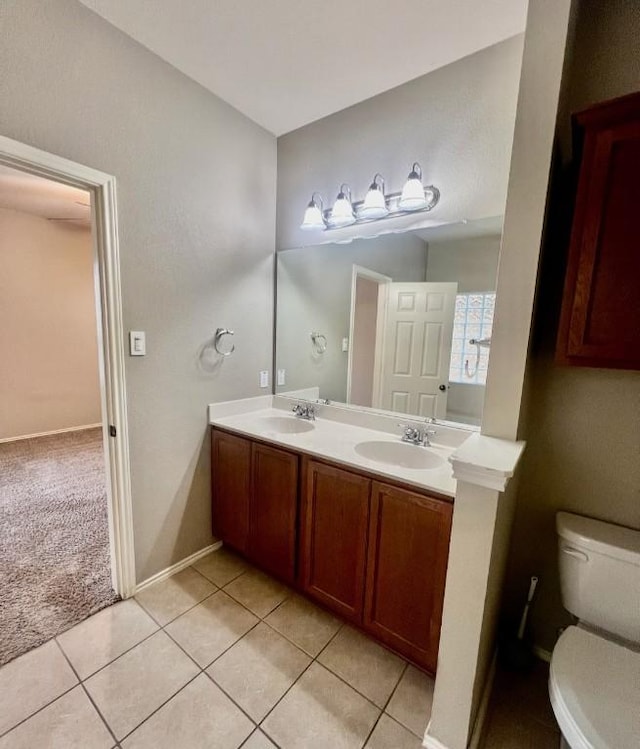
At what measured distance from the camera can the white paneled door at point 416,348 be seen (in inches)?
67.4

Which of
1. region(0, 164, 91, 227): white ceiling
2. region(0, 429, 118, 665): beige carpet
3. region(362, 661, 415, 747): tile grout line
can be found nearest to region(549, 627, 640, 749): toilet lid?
region(362, 661, 415, 747): tile grout line

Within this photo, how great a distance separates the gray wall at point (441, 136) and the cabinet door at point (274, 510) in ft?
4.79

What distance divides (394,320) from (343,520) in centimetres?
109

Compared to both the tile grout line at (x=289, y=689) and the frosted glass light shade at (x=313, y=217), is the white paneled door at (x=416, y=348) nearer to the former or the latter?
the frosted glass light shade at (x=313, y=217)

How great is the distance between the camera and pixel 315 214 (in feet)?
6.52

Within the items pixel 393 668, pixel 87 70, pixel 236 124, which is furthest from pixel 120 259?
pixel 393 668

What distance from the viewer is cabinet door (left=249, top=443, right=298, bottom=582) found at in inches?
65.8

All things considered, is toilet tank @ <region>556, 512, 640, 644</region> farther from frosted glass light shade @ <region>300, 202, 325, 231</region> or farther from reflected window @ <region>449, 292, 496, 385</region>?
frosted glass light shade @ <region>300, 202, 325, 231</region>

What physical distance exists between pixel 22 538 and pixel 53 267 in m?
3.10

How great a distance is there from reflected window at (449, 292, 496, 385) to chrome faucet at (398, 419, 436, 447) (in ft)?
0.92

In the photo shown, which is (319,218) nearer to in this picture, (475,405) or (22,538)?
(475,405)

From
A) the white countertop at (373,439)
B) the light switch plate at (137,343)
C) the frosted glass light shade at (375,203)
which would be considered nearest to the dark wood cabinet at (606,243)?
the white countertop at (373,439)

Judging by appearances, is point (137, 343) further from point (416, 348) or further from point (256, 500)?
point (416, 348)

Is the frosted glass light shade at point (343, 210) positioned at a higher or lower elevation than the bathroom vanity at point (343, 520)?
higher
